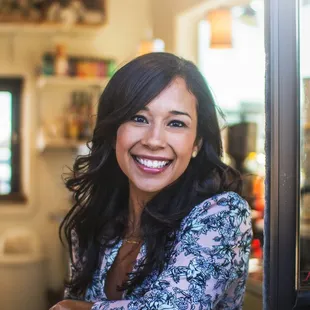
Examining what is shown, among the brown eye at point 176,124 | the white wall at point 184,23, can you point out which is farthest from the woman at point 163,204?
the white wall at point 184,23

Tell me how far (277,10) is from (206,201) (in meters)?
0.46

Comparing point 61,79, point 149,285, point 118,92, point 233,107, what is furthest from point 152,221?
point 233,107

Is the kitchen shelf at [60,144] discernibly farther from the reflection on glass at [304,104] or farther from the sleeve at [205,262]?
the reflection on glass at [304,104]

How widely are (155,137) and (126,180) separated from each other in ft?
1.07

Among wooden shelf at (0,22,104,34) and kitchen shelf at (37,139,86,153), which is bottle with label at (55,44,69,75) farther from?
kitchen shelf at (37,139,86,153)

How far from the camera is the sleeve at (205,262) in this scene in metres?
1.25

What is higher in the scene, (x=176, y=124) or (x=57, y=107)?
(x=57, y=107)

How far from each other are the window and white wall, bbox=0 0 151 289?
71 millimetres

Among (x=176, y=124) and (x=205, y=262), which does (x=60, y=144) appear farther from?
(x=205, y=262)

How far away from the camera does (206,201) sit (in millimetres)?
1396

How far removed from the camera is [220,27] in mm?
4227

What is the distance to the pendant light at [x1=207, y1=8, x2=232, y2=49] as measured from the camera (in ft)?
13.8

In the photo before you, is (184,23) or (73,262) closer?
(73,262)

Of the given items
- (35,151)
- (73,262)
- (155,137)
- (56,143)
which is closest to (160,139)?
(155,137)
